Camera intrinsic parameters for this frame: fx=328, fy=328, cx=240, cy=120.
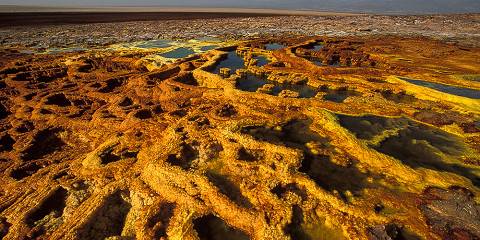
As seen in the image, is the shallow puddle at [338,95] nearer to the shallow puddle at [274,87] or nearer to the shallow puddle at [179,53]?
the shallow puddle at [274,87]

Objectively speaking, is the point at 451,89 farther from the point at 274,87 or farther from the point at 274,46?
the point at 274,46

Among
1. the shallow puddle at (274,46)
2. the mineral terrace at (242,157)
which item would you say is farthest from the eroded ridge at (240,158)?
the shallow puddle at (274,46)

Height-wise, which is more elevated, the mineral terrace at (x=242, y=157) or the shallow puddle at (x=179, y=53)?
the shallow puddle at (x=179, y=53)

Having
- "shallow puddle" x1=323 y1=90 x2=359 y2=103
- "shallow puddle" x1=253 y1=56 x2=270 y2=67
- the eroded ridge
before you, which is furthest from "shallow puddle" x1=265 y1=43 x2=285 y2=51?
"shallow puddle" x1=323 y1=90 x2=359 y2=103

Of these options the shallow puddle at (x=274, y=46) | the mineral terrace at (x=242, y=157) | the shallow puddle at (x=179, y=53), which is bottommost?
the mineral terrace at (x=242, y=157)

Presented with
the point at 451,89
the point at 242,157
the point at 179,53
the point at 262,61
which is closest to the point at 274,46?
the point at 262,61

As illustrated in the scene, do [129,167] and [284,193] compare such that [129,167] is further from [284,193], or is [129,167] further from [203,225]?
[284,193]
